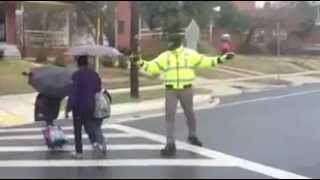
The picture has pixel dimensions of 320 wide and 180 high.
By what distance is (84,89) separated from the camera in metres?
8.08

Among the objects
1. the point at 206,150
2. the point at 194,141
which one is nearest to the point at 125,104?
the point at 194,141

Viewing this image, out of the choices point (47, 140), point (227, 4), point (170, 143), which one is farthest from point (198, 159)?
point (227, 4)

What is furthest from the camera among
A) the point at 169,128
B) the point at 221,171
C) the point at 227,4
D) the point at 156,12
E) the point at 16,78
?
the point at 16,78

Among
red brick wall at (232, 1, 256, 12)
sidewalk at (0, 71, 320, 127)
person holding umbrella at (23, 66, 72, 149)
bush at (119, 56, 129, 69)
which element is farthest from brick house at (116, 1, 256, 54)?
sidewalk at (0, 71, 320, 127)

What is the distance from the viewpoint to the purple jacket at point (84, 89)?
802 centimetres

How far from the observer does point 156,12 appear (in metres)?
3.67

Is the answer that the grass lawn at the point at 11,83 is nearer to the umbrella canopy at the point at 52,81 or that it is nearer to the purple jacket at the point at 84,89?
the umbrella canopy at the point at 52,81

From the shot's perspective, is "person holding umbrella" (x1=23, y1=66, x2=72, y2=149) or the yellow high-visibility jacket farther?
"person holding umbrella" (x1=23, y1=66, x2=72, y2=149)

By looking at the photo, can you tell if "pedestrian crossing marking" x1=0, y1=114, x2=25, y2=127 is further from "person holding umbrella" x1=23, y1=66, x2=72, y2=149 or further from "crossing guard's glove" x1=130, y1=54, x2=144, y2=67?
"crossing guard's glove" x1=130, y1=54, x2=144, y2=67

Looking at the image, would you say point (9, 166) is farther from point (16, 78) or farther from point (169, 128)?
point (16, 78)

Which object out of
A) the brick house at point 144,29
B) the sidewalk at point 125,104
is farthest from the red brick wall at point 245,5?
the sidewalk at point 125,104

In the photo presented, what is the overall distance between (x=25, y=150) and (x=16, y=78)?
1028 cm

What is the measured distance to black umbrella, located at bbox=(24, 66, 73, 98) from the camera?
8547mm

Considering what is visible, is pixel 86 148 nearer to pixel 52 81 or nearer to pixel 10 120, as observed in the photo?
pixel 52 81
